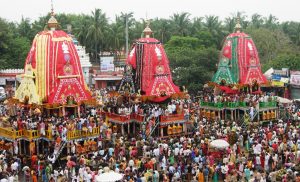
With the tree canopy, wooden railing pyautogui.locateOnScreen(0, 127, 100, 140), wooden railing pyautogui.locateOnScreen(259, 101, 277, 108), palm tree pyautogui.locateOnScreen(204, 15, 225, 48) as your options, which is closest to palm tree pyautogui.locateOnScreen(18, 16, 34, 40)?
the tree canopy

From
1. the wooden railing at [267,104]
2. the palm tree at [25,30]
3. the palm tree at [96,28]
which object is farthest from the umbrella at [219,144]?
the palm tree at [25,30]

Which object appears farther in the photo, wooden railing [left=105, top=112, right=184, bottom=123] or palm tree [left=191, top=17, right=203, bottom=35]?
palm tree [left=191, top=17, right=203, bottom=35]

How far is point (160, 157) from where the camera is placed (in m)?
21.8

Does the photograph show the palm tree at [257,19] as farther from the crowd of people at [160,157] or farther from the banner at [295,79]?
the crowd of people at [160,157]

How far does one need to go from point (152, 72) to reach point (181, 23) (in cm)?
3568

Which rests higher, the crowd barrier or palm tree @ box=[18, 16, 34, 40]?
palm tree @ box=[18, 16, 34, 40]

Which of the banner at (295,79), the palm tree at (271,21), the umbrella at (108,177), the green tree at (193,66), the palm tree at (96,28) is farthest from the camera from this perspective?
the palm tree at (271,21)

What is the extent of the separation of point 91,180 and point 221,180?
5.28 meters

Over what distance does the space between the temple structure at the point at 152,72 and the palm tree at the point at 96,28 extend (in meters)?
28.0

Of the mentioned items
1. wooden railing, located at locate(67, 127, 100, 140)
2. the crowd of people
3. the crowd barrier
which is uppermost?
the crowd barrier

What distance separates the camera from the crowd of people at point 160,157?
64.2 feet

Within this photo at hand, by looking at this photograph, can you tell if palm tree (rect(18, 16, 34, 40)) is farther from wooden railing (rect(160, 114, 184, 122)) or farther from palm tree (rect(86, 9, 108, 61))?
wooden railing (rect(160, 114, 184, 122))

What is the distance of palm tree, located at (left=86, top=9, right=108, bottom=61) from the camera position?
193 feet

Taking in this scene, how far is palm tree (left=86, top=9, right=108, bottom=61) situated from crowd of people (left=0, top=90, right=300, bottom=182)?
31558mm
